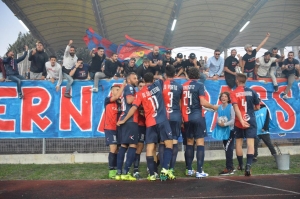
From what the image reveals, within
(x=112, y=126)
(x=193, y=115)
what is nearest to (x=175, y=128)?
(x=193, y=115)

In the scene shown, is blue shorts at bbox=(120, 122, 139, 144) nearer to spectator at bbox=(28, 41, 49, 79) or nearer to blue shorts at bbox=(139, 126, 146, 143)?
blue shorts at bbox=(139, 126, 146, 143)

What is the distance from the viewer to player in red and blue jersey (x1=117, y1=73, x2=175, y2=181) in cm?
689

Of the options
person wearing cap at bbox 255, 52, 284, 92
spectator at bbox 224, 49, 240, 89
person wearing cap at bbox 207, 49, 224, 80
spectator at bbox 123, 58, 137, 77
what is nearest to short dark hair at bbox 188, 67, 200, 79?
spectator at bbox 224, 49, 240, 89

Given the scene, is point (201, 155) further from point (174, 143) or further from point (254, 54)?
point (254, 54)

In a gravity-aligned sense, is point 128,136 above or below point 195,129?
below

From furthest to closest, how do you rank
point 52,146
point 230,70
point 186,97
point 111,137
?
point 230,70
point 52,146
point 111,137
point 186,97

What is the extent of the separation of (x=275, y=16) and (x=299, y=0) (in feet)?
8.66

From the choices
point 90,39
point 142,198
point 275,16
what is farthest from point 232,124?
Result: point 275,16

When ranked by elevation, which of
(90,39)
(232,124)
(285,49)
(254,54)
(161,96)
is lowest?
(232,124)

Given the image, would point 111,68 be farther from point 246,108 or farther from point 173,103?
point 246,108

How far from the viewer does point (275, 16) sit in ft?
82.0

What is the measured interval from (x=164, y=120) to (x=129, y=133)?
0.84m

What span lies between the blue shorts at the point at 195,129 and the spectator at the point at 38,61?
208 inches

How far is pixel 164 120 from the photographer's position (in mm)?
6941
